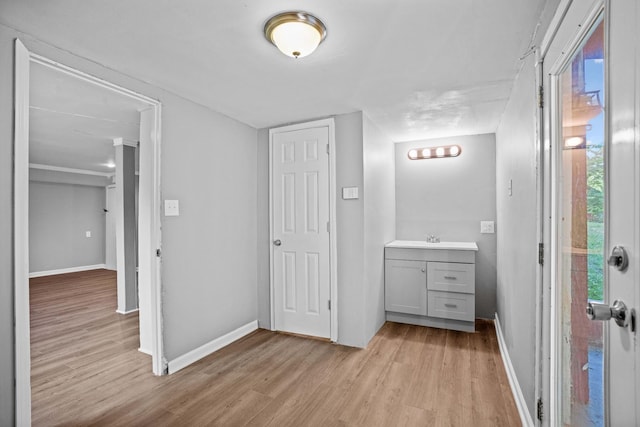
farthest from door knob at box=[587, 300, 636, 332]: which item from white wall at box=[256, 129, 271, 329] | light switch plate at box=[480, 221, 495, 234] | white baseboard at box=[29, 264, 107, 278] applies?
white baseboard at box=[29, 264, 107, 278]

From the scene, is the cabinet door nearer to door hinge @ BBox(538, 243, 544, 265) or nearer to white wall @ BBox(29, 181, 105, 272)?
door hinge @ BBox(538, 243, 544, 265)

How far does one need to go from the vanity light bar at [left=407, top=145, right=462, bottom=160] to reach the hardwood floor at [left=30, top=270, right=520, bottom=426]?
6.90ft

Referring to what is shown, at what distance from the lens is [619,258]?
801 millimetres

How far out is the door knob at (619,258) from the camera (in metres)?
0.78

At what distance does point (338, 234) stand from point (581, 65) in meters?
2.22

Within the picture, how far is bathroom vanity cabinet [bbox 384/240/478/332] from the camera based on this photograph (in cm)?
328

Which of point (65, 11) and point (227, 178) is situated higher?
point (65, 11)

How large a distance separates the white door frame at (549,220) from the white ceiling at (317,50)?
0.99ft

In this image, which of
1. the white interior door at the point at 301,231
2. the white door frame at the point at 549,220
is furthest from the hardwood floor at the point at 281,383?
the white door frame at the point at 549,220

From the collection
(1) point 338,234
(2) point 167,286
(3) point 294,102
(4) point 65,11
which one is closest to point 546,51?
(3) point 294,102

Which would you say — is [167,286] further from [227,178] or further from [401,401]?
[401,401]

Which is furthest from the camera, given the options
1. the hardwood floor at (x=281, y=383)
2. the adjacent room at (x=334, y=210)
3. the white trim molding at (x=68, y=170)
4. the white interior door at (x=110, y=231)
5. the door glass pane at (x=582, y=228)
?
the white interior door at (x=110, y=231)

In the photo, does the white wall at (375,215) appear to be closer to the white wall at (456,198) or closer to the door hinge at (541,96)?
the white wall at (456,198)

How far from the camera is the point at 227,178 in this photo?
3.08 metres
